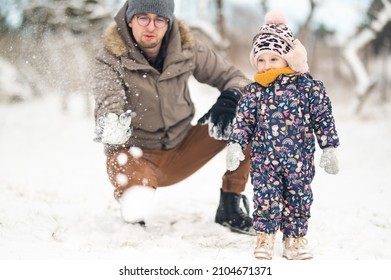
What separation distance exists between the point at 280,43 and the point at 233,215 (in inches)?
48.6

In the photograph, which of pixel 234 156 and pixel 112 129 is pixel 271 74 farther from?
pixel 112 129

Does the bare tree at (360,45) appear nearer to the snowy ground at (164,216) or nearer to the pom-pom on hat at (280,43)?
the snowy ground at (164,216)

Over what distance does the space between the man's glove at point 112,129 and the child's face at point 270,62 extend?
0.87m

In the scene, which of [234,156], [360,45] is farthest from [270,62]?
[360,45]

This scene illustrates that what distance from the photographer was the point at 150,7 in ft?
9.83

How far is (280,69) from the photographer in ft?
8.14

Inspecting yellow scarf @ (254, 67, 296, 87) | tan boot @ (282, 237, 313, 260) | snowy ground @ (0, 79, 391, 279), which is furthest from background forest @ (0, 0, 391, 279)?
yellow scarf @ (254, 67, 296, 87)

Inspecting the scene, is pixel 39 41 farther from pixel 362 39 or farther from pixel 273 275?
pixel 362 39

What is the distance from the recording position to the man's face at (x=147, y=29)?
3043 mm

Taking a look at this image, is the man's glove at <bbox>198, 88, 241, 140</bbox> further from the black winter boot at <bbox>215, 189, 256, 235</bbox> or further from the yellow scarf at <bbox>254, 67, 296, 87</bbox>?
the yellow scarf at <bbox>254, 67, 296, 87</bbox>

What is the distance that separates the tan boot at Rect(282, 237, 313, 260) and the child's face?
94 centimetres

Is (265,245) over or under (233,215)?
under

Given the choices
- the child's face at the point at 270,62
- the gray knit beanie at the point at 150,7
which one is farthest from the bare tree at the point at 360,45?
the child's face at the point at 270,62

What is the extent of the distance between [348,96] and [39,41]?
10948mm
